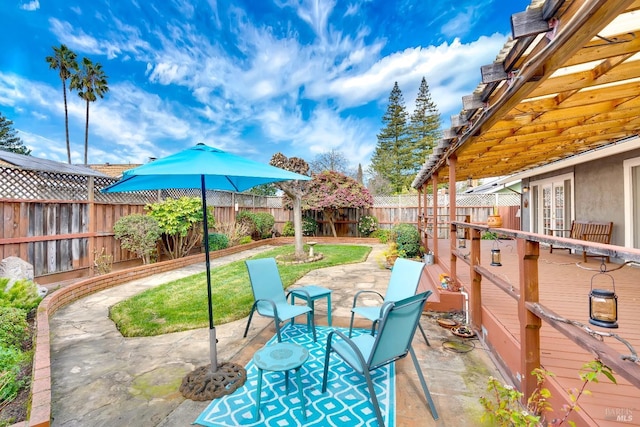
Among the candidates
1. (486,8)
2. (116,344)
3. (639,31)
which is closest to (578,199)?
(639,31)

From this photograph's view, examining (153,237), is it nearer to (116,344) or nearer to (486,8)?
(116,344)

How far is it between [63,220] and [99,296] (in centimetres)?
219

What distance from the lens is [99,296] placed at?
→ 5.20m

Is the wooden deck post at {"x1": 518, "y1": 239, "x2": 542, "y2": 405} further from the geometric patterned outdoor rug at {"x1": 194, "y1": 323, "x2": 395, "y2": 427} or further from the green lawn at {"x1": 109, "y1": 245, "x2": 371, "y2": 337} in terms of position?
the green lawn at {"x1": 109, "y1": 245, "x2": 371, "y2": 337}

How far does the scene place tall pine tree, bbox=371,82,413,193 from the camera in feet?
87.9

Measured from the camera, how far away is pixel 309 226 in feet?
45.4

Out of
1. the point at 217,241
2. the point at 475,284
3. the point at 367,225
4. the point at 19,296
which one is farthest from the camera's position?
the point at 367,225

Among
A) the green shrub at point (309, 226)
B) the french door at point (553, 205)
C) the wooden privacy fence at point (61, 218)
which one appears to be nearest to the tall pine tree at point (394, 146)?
the green shrub at point (309, 226)

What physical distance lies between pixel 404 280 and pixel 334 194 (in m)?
9.19

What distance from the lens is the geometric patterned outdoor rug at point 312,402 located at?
203cm

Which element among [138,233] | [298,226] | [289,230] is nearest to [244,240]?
[289,230]

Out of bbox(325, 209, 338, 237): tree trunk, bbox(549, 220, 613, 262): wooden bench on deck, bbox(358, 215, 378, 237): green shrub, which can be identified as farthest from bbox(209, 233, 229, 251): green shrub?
bbox(549, 220, 613, 262): wooden bench on deck

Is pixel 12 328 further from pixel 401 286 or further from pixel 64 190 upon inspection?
pixel 401 286

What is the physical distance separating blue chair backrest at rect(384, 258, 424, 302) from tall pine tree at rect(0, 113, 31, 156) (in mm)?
39021
